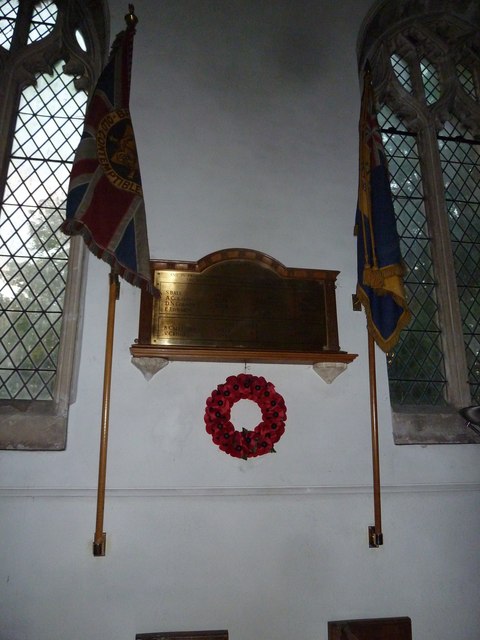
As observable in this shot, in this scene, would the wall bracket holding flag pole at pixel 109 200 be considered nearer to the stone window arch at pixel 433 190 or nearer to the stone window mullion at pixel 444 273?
the stone window arch at pixel 433 190

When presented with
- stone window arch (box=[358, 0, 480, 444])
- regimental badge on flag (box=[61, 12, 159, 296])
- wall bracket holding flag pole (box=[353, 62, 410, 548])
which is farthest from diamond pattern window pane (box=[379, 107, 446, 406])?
regimental badge on flag (box=[61, 12, 159, 296])

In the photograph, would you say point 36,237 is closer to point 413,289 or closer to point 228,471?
point 228,471

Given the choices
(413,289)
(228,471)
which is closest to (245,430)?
(228,471)

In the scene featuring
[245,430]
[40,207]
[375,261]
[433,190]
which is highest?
[433,190]

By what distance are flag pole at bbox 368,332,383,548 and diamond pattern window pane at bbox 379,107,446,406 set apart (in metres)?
0.34

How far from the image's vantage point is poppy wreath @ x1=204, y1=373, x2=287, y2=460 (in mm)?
2570

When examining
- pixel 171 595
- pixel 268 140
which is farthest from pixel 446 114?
pixel 171 595

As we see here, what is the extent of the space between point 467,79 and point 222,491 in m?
4.32

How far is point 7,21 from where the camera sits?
11.4 ft

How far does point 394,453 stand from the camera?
9.30ft

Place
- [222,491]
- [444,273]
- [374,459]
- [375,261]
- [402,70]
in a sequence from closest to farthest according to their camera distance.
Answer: [222,491], [374,459], [375,261], [444,273], [402,70]

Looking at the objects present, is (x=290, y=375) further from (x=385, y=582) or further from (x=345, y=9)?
(x=345, y=9)

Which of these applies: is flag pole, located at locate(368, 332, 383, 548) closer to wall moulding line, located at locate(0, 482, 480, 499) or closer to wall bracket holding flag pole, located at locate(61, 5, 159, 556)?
wall moulding line, located at locate(0, 482, 480, 499)

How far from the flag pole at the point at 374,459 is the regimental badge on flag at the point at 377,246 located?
0.12m
